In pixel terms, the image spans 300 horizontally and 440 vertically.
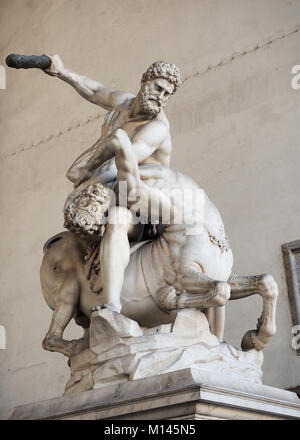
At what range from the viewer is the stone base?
3.11 meters

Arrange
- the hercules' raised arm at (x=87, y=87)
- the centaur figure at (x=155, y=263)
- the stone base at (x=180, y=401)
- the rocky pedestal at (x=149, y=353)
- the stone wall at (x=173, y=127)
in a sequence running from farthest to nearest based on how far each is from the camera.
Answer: the stone wall at (x=173, y=127), the hercules' raised arm at (x=87, y=87), the centaur figure at (x=155, y=263), the rocky pedestal at (x=149, y=353), the stone base at (x=180, y=401)

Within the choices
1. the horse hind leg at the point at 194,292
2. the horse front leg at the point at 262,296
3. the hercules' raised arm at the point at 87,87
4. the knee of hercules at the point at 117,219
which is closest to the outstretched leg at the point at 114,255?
the knee of hercules at the point at 117,219

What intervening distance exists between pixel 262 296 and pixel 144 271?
65cm

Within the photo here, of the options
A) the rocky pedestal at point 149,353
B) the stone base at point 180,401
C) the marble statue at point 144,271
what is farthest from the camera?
the marble statue at point 144,271

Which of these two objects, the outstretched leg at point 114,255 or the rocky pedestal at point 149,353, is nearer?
the rocky pedestal at point 149,353

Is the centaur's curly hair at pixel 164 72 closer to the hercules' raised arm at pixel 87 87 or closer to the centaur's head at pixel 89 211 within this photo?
the hercules' raised arm at pixel 87 87

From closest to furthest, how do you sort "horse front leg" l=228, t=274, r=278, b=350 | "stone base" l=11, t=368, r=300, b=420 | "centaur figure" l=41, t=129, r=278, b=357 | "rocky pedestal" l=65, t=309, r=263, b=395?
"stone base" l=11, t=368, r=300, b=420 → "rocky pedestal" l=65, t=309, r=263, b=395 → "centaur figure" l=41, t=129, r=278, b=357 → "horse front leg" l=228, t=274, r=278, b=350

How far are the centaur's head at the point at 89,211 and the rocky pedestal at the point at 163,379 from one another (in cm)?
45

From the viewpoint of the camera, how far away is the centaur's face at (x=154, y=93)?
160 inches

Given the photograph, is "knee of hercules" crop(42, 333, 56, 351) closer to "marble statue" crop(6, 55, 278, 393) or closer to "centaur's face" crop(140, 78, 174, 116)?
"marble statue" crop(6, 55, 278, 393)

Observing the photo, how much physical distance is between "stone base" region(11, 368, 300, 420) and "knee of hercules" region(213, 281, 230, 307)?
41cm

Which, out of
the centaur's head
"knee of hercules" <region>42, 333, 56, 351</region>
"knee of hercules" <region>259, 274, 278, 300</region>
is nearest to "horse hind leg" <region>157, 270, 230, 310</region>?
"knee of hercules" <region>259, 274, 278, 300</region>

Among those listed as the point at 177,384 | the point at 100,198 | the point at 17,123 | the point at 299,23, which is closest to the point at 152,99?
the point at 100,198
